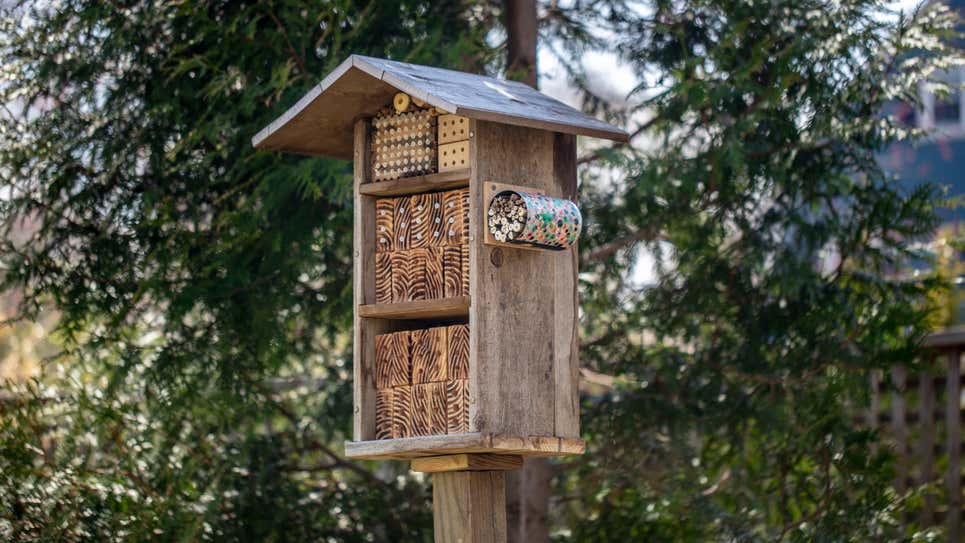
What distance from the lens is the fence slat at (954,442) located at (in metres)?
5.63

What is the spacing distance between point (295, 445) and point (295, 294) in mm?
748

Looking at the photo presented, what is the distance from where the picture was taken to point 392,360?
3.84 metres

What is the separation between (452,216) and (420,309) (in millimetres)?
282

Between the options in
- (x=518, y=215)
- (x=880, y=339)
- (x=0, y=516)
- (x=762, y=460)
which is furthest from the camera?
(x=762, y=460)

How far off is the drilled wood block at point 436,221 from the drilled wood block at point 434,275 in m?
0.02

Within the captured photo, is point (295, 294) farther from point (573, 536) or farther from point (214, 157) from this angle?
point (573, 536)

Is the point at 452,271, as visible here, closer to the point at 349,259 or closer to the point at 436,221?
the point at 436,221

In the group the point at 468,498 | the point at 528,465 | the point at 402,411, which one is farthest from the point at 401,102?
the point at 528,465

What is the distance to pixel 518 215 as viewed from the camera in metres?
3.60

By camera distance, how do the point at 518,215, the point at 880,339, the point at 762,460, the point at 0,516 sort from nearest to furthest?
the point at 518,215 < the point at 0,516 < the point at 880,339 < the point at 762,460

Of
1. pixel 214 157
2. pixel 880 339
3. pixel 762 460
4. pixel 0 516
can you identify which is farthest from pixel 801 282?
pixel 0 516

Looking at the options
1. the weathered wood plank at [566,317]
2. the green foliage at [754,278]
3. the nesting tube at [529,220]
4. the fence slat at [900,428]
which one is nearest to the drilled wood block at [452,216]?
the nesting tube at [529,220]

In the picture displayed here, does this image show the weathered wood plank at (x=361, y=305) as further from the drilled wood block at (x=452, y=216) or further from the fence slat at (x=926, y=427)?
the fence slat at (x=926, y=427)

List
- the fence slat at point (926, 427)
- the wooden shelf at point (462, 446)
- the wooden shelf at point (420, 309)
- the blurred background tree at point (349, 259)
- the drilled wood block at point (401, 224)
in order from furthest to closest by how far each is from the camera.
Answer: the fence slat at point (926, 427)
the blurred background tree at point (349, 259)
the drilled wood block at point (401, 224)
the wooden shelf at point (420, 309)
the wooden shelf at point (462, 446)
